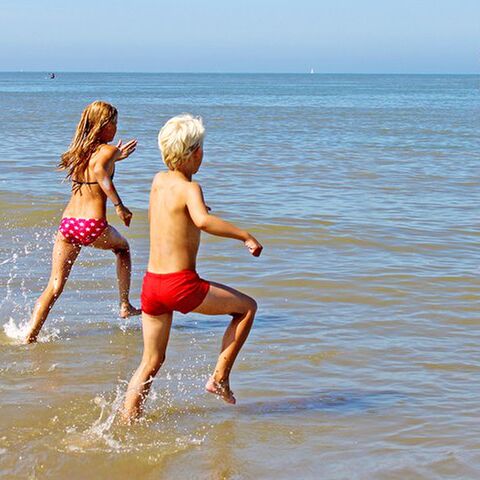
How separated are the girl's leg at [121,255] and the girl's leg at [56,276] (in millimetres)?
185

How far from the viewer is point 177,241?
4.89 meters

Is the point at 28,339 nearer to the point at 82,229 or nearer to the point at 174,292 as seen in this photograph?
the point at 82,229

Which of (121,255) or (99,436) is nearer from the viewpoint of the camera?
(99,436)

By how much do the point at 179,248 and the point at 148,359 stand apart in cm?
63

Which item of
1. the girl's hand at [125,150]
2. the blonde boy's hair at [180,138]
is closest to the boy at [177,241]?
the blonde boy's hair at [180,138]

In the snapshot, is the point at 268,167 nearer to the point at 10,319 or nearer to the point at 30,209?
the point at 30,209

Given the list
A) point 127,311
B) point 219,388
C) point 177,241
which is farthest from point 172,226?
point 127,311

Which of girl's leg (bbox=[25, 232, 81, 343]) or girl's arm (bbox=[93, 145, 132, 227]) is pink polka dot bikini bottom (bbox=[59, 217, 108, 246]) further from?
girl's arm (bbox=[93, 145, 132, 227])

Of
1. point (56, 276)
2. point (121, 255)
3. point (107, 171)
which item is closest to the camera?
point (107, 171)

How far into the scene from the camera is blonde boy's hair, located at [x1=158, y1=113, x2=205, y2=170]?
475 centimetres

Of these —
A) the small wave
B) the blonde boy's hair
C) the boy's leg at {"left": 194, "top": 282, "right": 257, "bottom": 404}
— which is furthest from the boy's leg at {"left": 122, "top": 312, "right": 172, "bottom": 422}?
the small wave

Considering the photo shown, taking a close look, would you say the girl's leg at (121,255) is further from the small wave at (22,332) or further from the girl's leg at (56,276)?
the small wave at (22,332)

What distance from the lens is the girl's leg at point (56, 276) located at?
6.69m

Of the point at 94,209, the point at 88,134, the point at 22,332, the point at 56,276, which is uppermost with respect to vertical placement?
the point at 88,134
